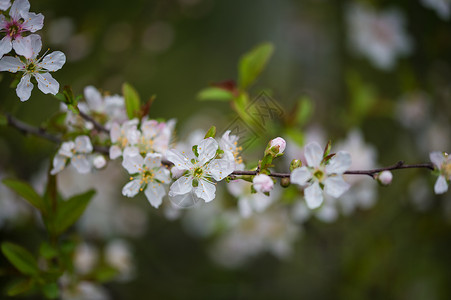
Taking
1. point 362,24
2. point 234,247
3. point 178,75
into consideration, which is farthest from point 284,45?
point 234,247

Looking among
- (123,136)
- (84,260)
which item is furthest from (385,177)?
(84,260)

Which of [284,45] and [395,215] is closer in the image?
[395,215]

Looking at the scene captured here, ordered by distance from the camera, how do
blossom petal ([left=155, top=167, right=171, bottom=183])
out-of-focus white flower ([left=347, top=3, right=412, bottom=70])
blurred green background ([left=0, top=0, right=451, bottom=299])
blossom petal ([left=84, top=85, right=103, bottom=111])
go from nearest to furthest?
blossom petal ([left=155, top=167, right=171, bottom=183]) → blossom petal ([left=84, top=85, right=103, bottom=111]) → blurred green background ([left=0, top=0, right=451, bottom=299]) → out-of-focus white flower ([left=347, top=3, right=412, bottom=70])

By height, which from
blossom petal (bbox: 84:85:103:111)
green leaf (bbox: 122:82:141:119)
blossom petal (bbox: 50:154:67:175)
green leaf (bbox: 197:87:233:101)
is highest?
green leaf (bbox: 197:87:233:101)

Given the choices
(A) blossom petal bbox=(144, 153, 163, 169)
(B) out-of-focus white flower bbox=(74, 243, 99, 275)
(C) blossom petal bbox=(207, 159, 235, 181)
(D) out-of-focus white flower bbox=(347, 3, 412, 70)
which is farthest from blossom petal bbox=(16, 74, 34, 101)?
(D) out-of-focus white flower bbox=(347, 3, 412, 70)

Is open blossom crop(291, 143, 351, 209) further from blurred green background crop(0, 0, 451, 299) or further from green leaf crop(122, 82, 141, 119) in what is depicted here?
green leaf crop(122, 82, 141, 119)

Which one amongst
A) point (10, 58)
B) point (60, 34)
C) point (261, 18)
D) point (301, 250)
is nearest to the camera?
point (10, 58)

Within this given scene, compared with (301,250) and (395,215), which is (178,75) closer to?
(301,250)
